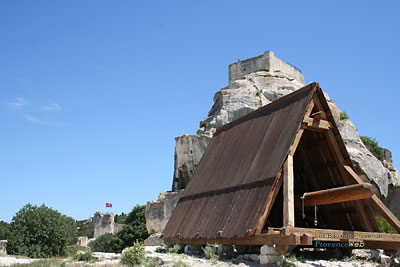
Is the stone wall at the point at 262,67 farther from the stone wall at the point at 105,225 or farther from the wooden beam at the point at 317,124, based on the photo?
the stone wall at the point at 105,225

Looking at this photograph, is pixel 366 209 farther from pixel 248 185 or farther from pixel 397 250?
pixel 248 185

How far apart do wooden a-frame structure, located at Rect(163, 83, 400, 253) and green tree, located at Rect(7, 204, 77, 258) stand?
9.41m

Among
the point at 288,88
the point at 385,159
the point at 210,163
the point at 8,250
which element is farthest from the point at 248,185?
the point at 385,159

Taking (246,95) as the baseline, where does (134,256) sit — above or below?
below

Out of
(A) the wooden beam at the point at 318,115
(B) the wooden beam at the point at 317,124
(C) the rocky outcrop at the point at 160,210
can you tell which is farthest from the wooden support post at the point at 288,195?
(C) the rocky outcrop at the point at 160,210

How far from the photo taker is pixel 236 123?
16.3m

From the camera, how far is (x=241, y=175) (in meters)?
12.8

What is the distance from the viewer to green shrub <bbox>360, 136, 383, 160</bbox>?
31281 millimetres

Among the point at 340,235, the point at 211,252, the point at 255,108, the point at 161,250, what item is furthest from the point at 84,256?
the point at 255,108

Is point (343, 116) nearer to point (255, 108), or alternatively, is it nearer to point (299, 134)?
point (255, 108)

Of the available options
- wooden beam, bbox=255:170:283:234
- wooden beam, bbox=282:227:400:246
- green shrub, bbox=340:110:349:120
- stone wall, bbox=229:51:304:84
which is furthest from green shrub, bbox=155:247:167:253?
stone wall, bbox=229:51:304:84

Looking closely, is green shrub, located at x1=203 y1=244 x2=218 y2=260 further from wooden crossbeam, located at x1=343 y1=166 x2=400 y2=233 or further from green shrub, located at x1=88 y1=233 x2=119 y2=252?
green shrub, located at x1=88 y1=233 x2=119 y2=252

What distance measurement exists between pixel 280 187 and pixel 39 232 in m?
14.7

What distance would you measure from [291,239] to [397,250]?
4.73m
